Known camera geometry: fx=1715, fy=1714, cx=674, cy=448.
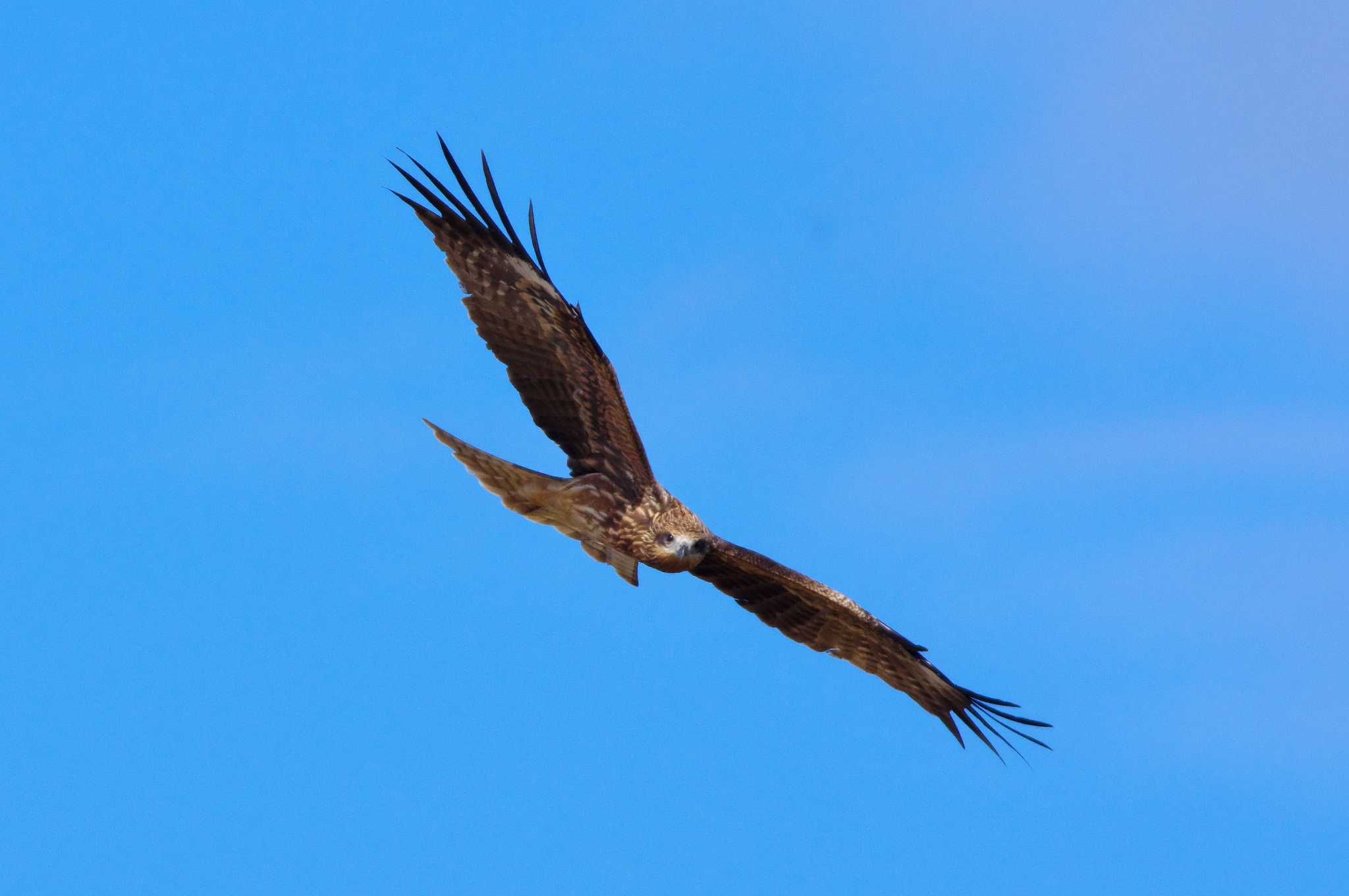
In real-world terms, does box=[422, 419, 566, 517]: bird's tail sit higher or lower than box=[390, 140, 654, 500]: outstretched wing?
lower

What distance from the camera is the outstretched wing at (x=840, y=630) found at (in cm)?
1269

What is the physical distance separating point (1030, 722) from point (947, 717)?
2.63 ft

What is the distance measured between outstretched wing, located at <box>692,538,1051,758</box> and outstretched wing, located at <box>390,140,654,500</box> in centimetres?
125

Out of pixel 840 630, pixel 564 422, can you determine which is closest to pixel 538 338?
pixel 564 422

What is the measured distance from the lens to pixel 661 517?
11867 millimetres

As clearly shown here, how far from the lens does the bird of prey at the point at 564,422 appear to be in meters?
11.4

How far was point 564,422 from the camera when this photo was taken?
11.9 meters

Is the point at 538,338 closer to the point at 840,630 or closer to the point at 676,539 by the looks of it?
the point at 676,539

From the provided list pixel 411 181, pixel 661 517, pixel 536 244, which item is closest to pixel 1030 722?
pixel 661 517

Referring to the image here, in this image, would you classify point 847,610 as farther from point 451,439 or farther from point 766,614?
point 451,439

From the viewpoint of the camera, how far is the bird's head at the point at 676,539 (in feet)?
38.9

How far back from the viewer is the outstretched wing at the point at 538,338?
1133 centimetres

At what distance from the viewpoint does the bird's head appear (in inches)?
467

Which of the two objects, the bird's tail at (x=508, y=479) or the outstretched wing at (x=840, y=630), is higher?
the outstretched wing at (x=840, y=630)
